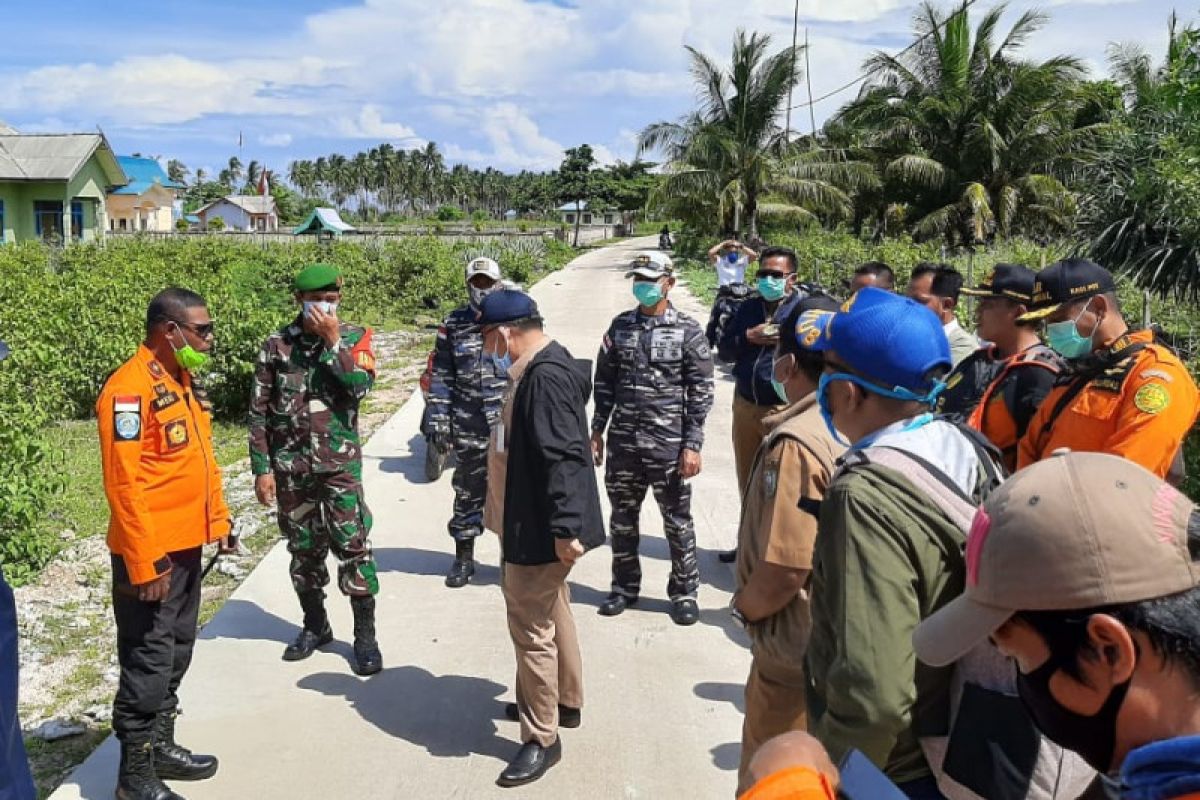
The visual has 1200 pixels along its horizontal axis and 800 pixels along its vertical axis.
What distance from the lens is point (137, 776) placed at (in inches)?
137

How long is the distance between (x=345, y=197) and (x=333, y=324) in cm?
12473

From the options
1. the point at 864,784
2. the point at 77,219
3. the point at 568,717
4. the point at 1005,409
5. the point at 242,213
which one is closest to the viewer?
the point at 864,784

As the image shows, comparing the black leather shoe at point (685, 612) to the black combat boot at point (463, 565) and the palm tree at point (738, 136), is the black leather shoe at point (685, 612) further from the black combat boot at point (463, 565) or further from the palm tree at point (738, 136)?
the palm tree at point (738, 136)

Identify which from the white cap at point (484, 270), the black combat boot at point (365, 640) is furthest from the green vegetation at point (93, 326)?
the white cap at point (484, 270)

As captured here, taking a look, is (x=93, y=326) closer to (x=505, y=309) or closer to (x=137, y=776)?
(x=137, y=776)

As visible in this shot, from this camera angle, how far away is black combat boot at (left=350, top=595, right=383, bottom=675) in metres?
4.62

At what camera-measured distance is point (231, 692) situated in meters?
4.45

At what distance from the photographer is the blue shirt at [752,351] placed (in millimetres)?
5328

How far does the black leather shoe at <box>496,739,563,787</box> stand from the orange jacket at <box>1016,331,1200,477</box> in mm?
2209

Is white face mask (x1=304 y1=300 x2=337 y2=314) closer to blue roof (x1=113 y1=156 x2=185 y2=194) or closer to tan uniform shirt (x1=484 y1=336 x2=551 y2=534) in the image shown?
tan uniform shirt (x1=484 y1=336 x2=551 y2=534)

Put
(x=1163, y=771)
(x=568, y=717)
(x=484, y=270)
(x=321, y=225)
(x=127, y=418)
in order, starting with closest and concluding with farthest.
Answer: (x=1163, y=771) → (x=127, y=418) → (x=568, y=717) → (x=484, y=270) → (x=321, y=225)

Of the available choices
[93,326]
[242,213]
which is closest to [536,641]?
[93,326]

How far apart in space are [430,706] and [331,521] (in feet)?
3.22

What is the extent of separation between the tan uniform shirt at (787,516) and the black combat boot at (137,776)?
232 cm
